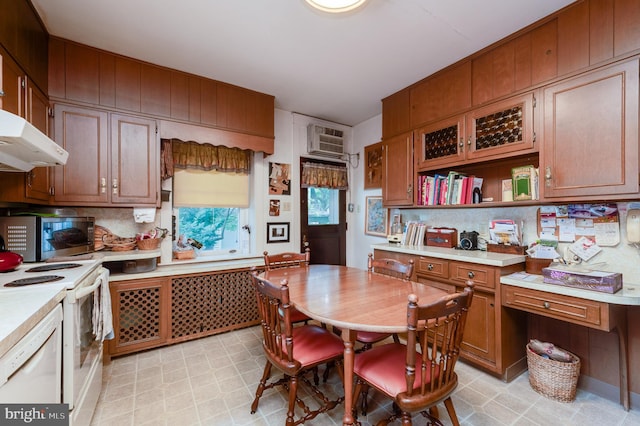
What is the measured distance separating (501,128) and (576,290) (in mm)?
1355

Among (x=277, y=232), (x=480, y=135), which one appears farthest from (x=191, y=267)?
(x=480, y=135)

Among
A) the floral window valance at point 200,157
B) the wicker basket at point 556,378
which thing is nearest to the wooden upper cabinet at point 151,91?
the floral window valance at point 200,157

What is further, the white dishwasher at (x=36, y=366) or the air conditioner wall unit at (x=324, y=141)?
the air conditioner wall unit at (x=324, y=141)

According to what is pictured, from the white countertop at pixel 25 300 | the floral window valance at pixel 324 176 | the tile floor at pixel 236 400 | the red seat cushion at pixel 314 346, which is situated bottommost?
the tile floor at pixel 236 400

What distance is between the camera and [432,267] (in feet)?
8.48

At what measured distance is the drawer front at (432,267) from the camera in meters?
2.48

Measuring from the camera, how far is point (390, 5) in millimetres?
1912

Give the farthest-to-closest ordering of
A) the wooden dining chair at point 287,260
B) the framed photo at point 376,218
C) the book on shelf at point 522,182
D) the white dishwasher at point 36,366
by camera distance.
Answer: the framed photo at point 376,218
the wooden dining chair at point 287,260
the book on shelf at point 522,182
the white dishwasher at point 36,366

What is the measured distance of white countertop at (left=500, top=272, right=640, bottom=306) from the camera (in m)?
1.59

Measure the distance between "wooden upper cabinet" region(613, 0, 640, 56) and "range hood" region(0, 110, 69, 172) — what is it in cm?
327

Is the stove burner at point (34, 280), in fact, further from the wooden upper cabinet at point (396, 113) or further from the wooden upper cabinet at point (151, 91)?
the wooden upper cabinet at point (396, 113)

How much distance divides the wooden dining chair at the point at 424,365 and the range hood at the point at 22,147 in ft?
6.02

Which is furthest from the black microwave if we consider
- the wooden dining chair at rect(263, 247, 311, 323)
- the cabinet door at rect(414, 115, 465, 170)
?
the cabinet door at rect(414, 115, 465, 170)

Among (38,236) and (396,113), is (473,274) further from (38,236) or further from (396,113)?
(38,236)
